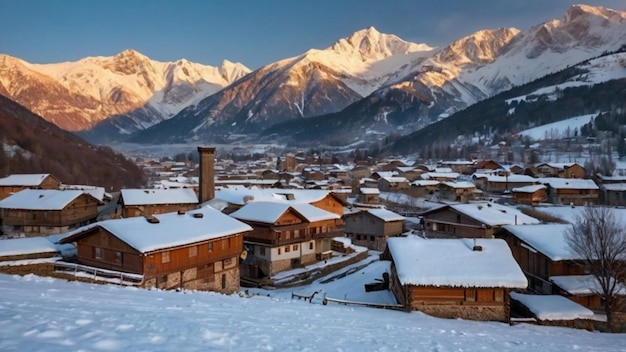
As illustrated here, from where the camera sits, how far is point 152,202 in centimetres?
5084

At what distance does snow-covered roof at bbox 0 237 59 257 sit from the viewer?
26.3 meters

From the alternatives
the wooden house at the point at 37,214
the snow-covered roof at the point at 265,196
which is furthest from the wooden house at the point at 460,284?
the wooden house at the point at 37,214

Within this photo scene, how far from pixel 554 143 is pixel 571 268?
161775 millimetres

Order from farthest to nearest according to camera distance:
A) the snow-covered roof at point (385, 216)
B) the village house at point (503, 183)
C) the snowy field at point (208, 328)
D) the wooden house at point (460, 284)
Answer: the village house at point (503, 183) → the snow-covered roof at point (385, 216) → the wooden house at point (460, 284) → the snowy field at point (208, 328)

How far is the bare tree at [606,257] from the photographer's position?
22422mm

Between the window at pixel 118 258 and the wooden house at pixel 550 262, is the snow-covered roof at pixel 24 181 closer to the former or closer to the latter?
the window at pixel 118 258

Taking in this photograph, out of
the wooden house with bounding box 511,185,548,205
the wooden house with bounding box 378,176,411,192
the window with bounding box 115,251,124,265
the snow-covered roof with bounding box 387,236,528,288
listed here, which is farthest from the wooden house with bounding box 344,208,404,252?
the wooden house with bounding box 378,176,411,192

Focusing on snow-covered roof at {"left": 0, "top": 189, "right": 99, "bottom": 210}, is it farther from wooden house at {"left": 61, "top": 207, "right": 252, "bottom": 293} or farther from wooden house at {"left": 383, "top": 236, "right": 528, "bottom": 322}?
wooden house at {"left": 383, "top": 236, "right": 528, "bottom": 322}

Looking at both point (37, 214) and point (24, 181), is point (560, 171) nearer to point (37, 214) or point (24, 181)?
point (37, 214)

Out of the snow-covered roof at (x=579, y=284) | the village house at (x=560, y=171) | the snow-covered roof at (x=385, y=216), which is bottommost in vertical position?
the snow-covered roof at (x=579, y=284)

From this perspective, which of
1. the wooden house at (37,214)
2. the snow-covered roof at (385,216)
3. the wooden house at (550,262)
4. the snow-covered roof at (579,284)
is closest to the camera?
the snow-covered roof at (579,284)

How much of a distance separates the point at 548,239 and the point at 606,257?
5957 millimetres

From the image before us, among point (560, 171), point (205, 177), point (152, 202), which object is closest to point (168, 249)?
point (205, 177)

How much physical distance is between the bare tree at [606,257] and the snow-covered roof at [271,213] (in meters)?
21.3
